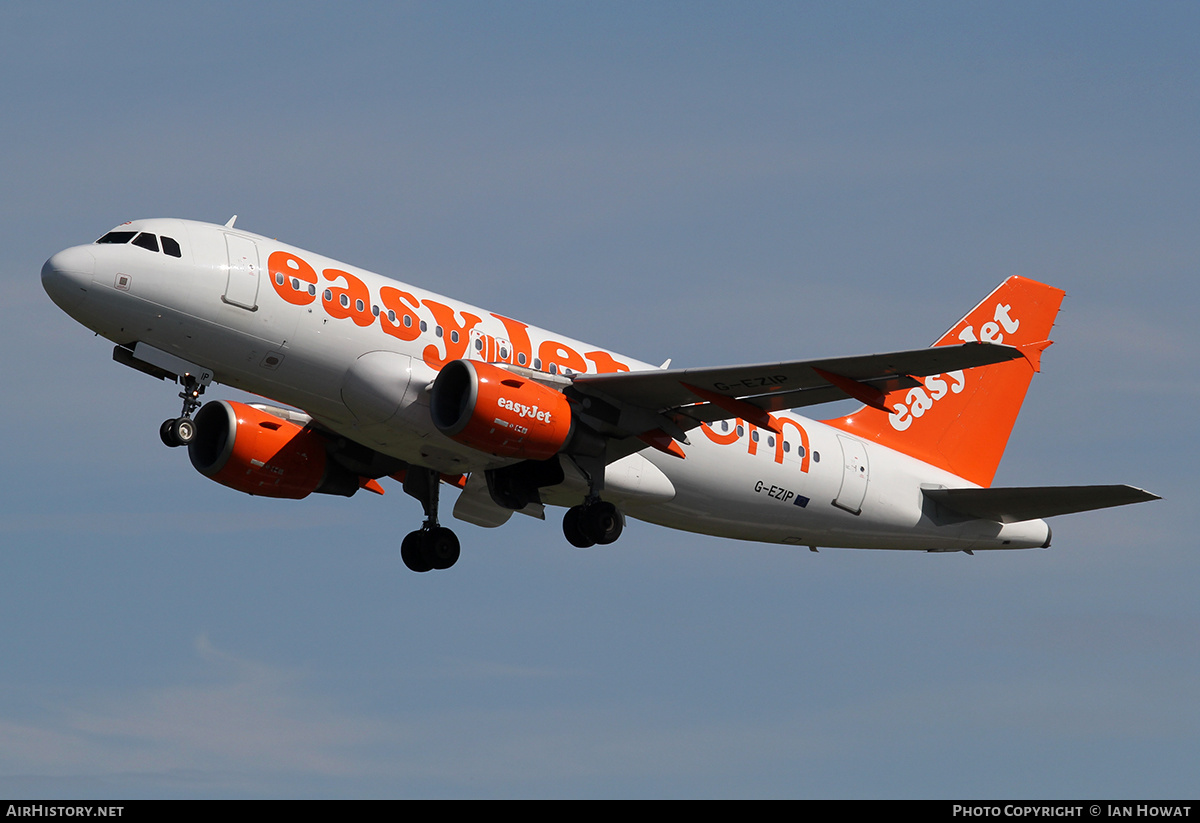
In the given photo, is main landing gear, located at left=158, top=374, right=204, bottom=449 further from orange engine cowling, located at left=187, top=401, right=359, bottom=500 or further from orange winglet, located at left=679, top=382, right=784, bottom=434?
orange winglet, located at left=679, top=382, right=784, bottom=434

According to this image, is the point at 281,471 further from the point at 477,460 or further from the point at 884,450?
the point at 884,450

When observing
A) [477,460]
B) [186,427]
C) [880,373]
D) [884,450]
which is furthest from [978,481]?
[186,427]

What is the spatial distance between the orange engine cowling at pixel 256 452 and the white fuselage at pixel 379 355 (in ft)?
11.2

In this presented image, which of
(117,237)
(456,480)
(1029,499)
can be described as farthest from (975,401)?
(117,237)

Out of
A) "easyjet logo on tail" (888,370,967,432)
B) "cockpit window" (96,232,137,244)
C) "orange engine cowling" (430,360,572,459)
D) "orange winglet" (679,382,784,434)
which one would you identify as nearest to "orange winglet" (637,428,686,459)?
"orange winglet" (679,382,784,434)

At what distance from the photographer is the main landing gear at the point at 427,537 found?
123ft

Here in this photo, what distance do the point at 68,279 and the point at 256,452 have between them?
7279mm

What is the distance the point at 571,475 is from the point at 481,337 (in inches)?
143

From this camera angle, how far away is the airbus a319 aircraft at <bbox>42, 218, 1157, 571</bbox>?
30500mm

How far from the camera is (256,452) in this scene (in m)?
35.7

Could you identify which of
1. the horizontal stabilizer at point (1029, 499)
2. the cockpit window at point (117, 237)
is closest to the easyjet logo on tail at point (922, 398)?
the horizontal stabilizer at point (1029, 499)

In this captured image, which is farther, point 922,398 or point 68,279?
point 922,398

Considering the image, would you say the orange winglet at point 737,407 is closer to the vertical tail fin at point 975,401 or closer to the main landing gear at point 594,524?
the main landing gear at point 594,524

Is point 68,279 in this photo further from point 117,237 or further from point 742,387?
point 742,387
